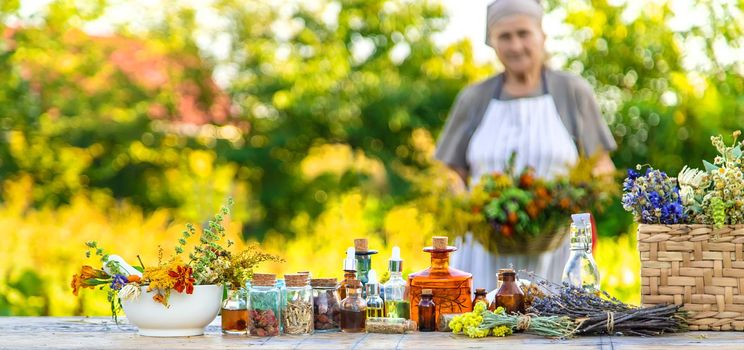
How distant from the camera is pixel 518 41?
4855 millimetres

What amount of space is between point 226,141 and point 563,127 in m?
6.27

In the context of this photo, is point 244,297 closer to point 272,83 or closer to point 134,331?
point 134,331

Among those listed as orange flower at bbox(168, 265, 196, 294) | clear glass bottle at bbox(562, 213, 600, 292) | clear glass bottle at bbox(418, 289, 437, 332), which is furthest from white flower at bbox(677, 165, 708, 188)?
orange flower at bbox(168, 265, 196, 294)

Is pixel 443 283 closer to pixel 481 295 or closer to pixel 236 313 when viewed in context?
pixel 481 295

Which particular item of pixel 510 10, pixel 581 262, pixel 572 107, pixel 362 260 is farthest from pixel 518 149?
pixel 362 260

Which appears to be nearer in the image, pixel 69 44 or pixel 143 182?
pixel 69 44

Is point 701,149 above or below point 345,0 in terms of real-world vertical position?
below

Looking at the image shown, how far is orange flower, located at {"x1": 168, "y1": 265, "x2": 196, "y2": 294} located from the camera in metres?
3.17

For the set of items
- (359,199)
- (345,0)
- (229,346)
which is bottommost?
(229,346)

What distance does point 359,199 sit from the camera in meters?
10.4

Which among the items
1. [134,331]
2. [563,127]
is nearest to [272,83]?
[563,127]

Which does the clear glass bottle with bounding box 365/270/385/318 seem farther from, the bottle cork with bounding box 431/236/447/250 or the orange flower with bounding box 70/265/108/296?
the orange flower with bounding box 70/265/108/296

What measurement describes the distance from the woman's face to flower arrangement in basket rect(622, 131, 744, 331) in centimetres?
170

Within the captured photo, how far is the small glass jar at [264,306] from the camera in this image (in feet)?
10.5
